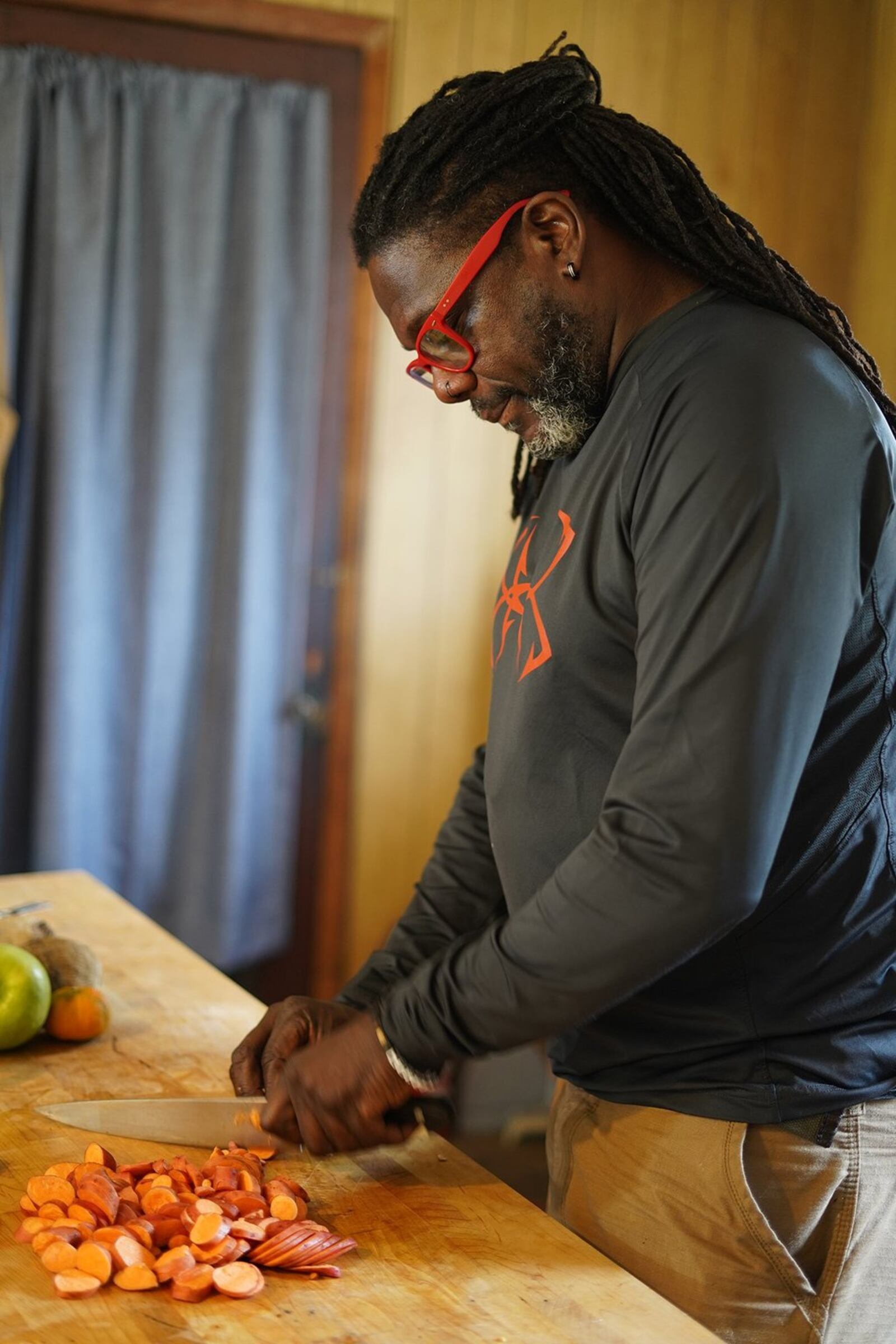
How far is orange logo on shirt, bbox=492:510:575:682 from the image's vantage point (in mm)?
1260

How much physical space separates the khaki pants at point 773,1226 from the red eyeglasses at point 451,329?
72 cm

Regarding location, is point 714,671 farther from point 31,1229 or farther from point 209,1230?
point 31,1229

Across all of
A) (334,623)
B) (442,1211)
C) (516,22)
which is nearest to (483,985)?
(442,1211)

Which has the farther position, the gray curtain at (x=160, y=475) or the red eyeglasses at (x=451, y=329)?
the gray curtain at (x=160, y=475)

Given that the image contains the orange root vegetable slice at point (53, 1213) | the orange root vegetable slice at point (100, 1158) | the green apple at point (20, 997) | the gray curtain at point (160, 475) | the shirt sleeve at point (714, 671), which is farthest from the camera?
the gray curtain at point (160, 475)

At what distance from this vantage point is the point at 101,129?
9.71 feet

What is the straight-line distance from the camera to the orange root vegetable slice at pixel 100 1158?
1.22 metres

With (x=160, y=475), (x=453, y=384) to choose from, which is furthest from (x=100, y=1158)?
(x=160, y=475)

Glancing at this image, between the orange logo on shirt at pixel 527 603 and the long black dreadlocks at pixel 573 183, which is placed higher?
the long black dreadlocks at pixel 573 183

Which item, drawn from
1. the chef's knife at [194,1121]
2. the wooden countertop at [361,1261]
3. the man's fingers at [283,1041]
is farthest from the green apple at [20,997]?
the man's fingers at [283,1041]

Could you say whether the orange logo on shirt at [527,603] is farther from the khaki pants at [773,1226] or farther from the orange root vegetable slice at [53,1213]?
the orange root vegetable slice at [53,1213]

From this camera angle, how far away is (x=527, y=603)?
1313 millimetres

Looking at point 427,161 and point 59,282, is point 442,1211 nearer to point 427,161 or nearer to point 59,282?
point 427,161

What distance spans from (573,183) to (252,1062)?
910 mm
